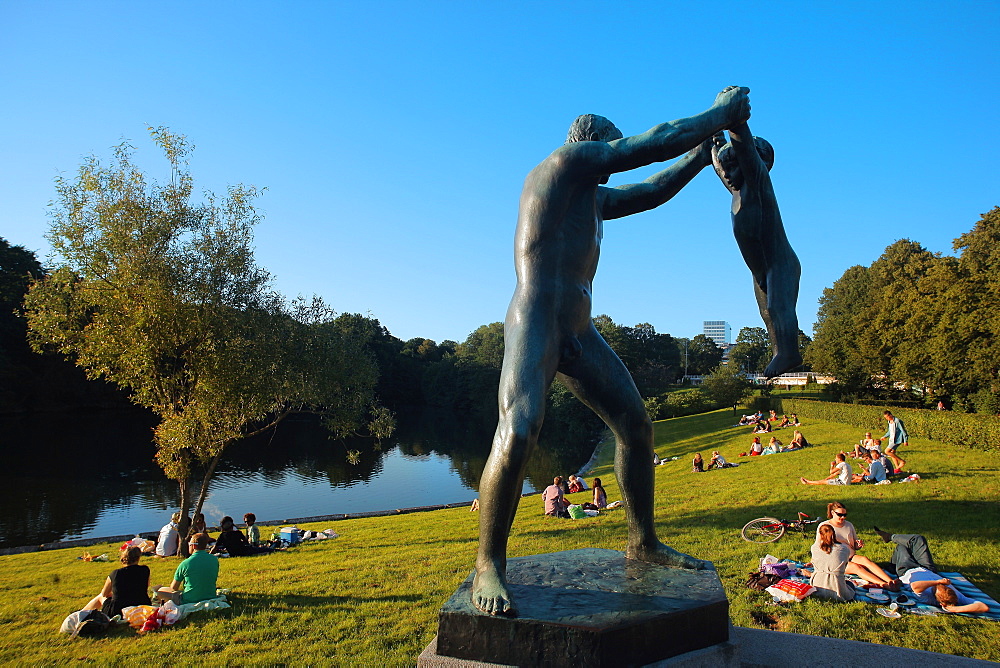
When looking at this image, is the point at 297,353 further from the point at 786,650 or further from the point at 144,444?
the point at 144,444

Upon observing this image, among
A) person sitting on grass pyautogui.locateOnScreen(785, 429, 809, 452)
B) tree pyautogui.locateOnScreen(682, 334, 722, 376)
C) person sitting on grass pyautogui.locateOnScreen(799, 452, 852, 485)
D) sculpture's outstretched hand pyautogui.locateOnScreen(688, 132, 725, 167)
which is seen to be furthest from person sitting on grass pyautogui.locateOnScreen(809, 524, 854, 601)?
tree pyautogui.locateOnScreen(682, 334, 722, 376)

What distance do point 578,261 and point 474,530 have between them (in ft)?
32.5

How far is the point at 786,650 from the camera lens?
3883 millimetres

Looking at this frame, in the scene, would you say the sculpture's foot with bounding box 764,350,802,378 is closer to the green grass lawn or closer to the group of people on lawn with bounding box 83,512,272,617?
the green grass lawn

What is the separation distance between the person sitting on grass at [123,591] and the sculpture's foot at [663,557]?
571cm

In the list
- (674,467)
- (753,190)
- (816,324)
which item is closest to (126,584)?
(753,190)

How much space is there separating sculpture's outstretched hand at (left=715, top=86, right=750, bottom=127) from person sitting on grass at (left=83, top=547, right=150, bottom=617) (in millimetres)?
7428

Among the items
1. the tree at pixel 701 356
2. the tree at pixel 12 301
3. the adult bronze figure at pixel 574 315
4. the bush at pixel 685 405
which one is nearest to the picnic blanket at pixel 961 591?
the adult bronze figure at pixel 574 315

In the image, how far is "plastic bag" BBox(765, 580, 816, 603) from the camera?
6219 mm

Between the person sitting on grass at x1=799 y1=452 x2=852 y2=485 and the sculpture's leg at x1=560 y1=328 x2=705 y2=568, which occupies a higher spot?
the sculpture's leg at x1=560 y1=328 x2=705 y2=568

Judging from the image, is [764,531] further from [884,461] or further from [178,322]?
[178,322]

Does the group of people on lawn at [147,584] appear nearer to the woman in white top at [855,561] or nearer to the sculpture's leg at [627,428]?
the sculpture's leg at [627,428]

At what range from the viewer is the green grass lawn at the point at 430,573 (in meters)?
5.46

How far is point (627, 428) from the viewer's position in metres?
4.04
